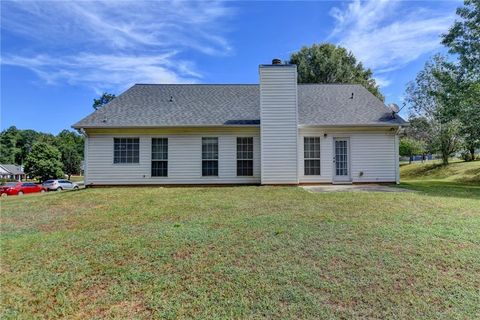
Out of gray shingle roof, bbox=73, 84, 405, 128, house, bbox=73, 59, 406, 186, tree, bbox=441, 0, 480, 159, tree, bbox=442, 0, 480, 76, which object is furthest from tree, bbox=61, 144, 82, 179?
tree, bbox=442, 0, 480, 76

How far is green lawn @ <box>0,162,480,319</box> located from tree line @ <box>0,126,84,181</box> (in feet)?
159

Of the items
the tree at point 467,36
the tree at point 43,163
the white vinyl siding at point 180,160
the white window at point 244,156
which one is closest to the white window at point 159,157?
the white vinyl siding at point 180,160

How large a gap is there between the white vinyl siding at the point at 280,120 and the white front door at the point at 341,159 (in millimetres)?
2105

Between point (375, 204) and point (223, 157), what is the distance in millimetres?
6940

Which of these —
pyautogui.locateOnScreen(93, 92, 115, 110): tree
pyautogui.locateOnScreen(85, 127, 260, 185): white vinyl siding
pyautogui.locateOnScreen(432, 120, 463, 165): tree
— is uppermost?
pyautogui.locateOnScreen(93, 92, 115, 110): tree

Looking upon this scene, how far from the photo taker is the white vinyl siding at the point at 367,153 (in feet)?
40.5

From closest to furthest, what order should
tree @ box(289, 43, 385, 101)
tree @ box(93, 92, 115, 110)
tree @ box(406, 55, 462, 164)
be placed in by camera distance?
tree @ box(406, 55, 462, 164) → tree @ box(289, 43, 385, 101) → tree @ box(93, 92, 115, 110)

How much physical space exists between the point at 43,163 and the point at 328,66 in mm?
46571

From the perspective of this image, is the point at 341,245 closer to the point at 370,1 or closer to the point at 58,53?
the point at 370,1

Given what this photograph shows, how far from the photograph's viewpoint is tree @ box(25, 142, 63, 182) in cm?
4662

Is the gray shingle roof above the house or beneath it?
above

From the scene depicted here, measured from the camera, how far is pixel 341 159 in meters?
12.5

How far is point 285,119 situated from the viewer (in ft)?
38.2

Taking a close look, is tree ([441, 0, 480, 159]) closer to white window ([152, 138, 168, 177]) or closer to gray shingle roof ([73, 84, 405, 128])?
gray shingle roof ([73, 84, 405, 128])
